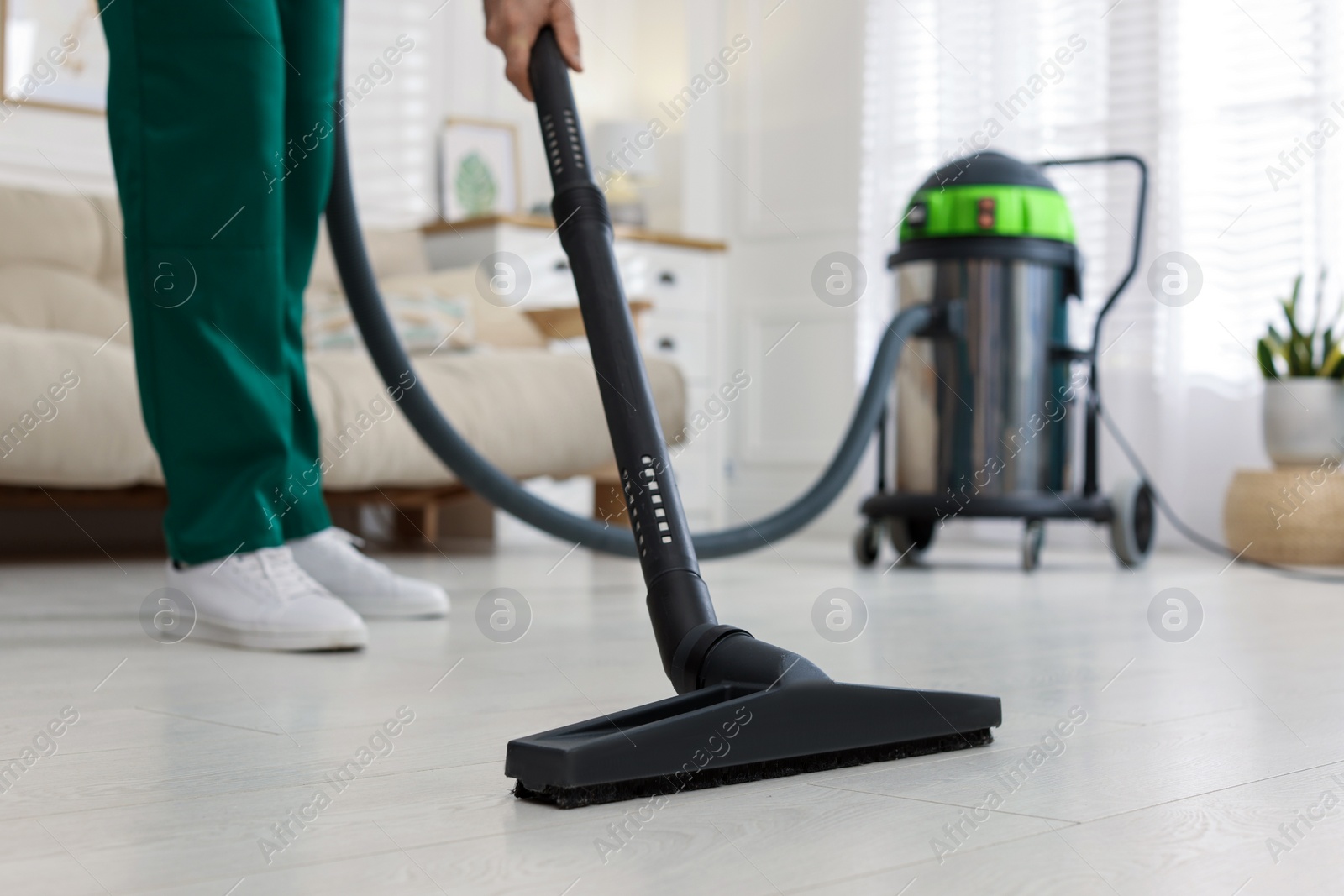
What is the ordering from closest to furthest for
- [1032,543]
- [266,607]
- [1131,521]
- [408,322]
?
[266,607]
[1032,543]
[1131,521]
[408,322]

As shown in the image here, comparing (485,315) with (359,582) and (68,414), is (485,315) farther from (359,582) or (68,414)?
(359,582)

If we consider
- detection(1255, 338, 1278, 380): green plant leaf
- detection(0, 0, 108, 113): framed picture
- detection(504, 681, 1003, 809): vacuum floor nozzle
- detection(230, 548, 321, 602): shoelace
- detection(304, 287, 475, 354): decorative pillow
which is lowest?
detection(230, 548, 321, 602): shoelace

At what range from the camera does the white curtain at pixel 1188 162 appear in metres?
3.33

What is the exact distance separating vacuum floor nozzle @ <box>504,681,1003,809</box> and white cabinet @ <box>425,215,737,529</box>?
10.2ft

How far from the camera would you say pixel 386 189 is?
163 inches

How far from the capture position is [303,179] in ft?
5.13

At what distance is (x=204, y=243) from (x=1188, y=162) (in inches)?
113

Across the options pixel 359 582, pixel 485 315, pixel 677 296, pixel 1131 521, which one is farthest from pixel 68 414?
pixel 677 296

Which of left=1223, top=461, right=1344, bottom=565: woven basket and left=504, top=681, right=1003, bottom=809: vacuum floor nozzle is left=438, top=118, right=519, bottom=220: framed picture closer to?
left=1223, top=461, right=1344, bottom=565: woven basket

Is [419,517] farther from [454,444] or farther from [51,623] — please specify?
[51,623]

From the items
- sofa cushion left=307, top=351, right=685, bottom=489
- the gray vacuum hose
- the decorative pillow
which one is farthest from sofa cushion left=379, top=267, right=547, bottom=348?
the gray vacuum hose

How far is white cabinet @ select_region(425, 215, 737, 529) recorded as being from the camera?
12.5ft

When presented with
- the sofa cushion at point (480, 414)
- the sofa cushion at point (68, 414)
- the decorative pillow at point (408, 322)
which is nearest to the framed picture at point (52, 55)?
the decorative pillow at point (408, 322)

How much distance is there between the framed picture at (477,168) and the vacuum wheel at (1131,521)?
219 cm
